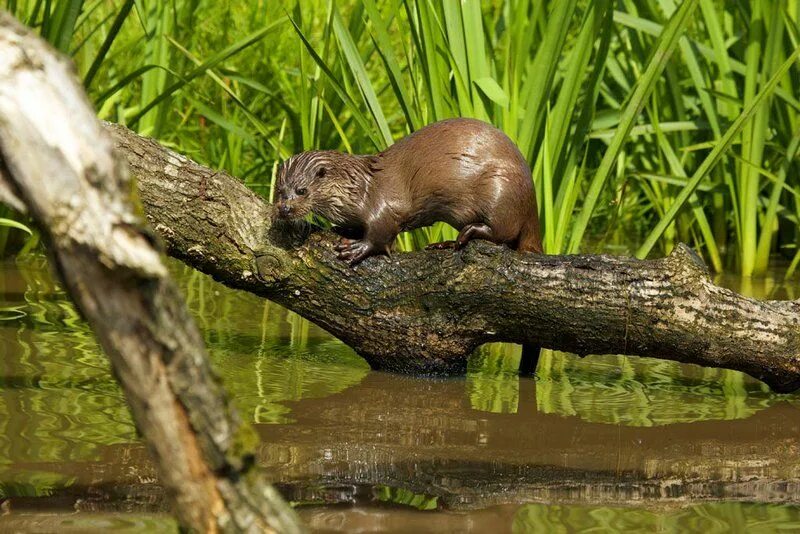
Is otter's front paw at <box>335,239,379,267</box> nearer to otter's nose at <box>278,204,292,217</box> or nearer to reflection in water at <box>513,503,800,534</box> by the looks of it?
otter's nose at <box>278,204,292,217</box>

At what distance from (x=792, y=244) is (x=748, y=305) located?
2833mm

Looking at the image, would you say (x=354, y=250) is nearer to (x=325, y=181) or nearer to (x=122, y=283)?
(x=325, y=181)

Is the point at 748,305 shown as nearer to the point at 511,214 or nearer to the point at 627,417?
the point at 627,417

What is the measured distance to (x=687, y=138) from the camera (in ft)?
19.9

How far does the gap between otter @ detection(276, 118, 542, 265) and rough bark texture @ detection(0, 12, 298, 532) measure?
1.96 meters

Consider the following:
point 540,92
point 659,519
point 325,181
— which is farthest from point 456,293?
point 659,519

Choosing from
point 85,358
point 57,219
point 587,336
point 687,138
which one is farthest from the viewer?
point 687,138

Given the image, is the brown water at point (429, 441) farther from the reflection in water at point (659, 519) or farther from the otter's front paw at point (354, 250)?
the otter's front paw at point (354, 250)

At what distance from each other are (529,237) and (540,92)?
28.5 inches

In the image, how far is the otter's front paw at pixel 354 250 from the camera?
12.1 ft

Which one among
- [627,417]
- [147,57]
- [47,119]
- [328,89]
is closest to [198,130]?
[147,57]

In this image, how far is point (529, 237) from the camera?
3900 mm

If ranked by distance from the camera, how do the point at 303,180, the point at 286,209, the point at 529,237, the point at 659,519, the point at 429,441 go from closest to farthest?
the point at 659,519
the point at 429,441
the point at 286,209
the point at 303,180
the point at 529,237

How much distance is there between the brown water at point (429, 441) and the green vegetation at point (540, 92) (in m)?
0.79
